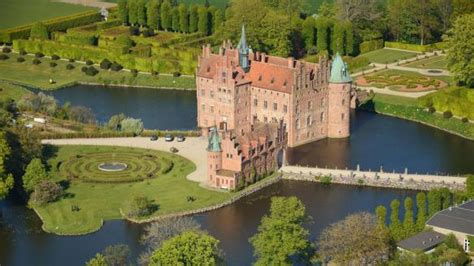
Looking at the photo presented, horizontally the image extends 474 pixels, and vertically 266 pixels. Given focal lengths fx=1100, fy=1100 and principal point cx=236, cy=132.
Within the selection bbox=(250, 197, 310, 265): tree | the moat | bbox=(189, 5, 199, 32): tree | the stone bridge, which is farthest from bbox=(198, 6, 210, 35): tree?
bbox=(250, 197, 310, 265): tree

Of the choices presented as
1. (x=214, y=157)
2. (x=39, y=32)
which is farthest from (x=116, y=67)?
(x=214, y=157)

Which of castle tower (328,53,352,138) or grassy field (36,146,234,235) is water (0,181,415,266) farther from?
castle tower (328,53,352,138)

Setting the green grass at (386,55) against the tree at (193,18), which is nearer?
the green grass at (386,55)

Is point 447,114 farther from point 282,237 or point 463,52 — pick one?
point 282,237

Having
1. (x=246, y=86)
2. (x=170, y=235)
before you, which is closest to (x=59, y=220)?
(x=170, y=235)

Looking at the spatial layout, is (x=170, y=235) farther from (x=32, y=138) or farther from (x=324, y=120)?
(x=324, y=120)

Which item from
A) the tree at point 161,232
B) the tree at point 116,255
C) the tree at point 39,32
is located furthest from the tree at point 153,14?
the tree at point 116,255

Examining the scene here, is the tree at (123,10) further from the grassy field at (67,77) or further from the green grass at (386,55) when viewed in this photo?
the green grass at (386,55)
